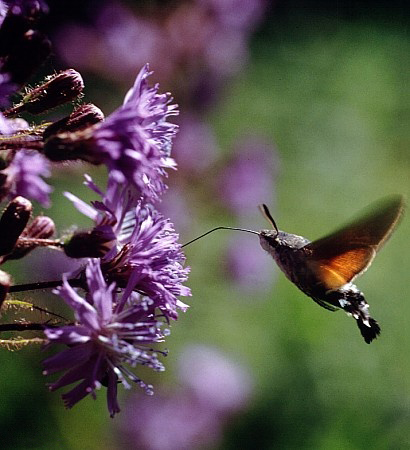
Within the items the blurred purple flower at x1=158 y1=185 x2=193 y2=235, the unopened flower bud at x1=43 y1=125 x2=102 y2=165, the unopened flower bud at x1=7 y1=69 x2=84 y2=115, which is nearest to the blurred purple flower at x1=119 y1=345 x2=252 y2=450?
the blurred purple flower at x1=158 y1=185 x2=193 y2=235

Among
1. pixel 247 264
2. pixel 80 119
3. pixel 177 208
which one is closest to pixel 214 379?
pixel 247 264

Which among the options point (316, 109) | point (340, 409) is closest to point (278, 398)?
point (340, 409)

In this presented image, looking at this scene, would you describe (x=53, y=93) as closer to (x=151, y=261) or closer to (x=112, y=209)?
(x=112, y=209)

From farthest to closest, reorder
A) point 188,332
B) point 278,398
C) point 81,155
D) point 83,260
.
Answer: point 188,332 → point 278,398 → point 83,260 → point 81,155

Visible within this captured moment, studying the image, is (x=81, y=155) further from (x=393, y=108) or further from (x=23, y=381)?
(x=393, y=108)

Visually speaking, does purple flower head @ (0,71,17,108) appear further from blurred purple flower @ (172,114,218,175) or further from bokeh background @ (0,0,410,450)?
blurred purple flower @ (172,114,218,175)

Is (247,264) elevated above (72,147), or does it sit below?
below
